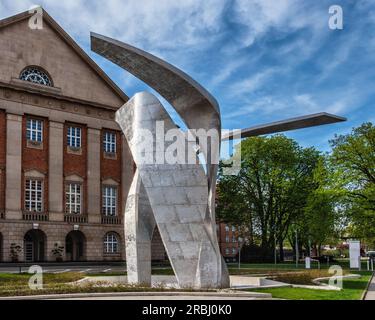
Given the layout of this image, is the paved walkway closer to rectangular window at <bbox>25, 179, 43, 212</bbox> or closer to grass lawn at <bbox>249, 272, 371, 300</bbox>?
grass lawn at <bbox>249, 272, 371, 300</bbox>

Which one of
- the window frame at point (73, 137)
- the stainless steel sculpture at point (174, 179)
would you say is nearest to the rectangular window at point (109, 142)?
the window frame at point (73, 137)

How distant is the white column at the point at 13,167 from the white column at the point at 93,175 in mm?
6619

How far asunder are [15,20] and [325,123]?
34.3 meters

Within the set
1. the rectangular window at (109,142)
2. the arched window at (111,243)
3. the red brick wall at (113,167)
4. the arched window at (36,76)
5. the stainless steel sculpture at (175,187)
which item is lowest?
the arched window at (111,243)

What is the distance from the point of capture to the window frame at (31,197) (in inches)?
1815

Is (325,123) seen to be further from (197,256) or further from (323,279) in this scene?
(323,279)

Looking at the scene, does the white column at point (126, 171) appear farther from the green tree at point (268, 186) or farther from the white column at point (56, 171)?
the green tree at point (268, 186)

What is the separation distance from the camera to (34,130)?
4759 cm

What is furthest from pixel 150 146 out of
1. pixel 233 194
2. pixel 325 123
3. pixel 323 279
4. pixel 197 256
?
pixel 233 194

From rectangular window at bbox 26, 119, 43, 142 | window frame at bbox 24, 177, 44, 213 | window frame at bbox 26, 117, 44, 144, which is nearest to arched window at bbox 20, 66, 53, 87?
window frame at bbox 26, 117, 44, 144

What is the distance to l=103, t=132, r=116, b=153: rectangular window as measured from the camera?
52.7 meters

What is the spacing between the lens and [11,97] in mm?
45844

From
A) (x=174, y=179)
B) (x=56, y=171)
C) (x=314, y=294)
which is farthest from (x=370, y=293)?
(x=56, y=171)

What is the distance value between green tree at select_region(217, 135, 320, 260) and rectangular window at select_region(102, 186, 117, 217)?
10697 mm
